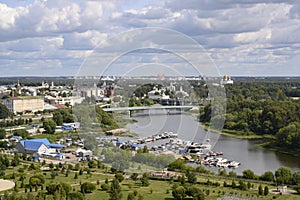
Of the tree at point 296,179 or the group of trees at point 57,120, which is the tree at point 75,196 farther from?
the group of trees at point 57,120

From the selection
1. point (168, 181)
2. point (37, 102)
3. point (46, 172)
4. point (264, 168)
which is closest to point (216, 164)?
point (264, 168)

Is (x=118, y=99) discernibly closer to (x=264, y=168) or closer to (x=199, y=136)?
(x=199, y=136)

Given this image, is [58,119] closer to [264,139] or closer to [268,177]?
[264,139]

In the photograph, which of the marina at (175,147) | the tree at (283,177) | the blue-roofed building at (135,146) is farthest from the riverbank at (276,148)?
the blue-roofed building at (135,146)

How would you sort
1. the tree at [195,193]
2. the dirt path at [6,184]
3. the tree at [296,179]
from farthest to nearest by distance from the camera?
1. the tree at [296,179]
2. the dirt path at [6,184]
3. the tree at [195,193]

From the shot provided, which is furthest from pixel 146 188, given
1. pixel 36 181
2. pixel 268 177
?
pixel 268 177

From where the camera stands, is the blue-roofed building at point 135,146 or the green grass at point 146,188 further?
the blue-roofed building at point 135,146

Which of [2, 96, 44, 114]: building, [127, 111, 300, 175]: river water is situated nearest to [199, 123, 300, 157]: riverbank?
[127, 111, 300, 175]: river water
